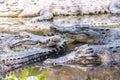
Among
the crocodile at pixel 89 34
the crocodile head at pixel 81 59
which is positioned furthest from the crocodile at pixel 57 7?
the crocodile head at pixel 81 59

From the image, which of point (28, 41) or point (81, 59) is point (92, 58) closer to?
point (81, 59)

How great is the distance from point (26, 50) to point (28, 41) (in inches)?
29.0

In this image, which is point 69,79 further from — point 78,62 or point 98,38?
point 98,38

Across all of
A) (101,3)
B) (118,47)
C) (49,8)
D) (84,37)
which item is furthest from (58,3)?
(118,47)

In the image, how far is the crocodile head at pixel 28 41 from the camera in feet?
18.9

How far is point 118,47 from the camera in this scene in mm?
5098

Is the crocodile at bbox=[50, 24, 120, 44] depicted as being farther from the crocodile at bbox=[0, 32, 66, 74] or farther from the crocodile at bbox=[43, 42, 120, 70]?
the crocodile at bbox=[43, 42, 120, 70]

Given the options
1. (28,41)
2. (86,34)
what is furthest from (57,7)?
(28,41)

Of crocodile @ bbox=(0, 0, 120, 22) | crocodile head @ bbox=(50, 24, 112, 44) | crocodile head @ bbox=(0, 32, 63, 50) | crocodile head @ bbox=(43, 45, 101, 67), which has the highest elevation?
crocodile head @ bbox=(43, 45, 101, 67)

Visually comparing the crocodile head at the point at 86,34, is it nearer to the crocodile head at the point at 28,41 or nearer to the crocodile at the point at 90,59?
the crocodile head at the point at 28,41

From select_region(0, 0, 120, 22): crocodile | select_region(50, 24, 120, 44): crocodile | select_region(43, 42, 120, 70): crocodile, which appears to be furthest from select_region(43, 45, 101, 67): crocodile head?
select_region(0, 0, 120, 22): crocodile

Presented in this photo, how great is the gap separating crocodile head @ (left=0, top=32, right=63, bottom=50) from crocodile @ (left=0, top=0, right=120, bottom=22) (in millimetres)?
5787

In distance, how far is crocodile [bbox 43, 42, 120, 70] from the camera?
4.92m

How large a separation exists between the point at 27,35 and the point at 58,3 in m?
6.54
